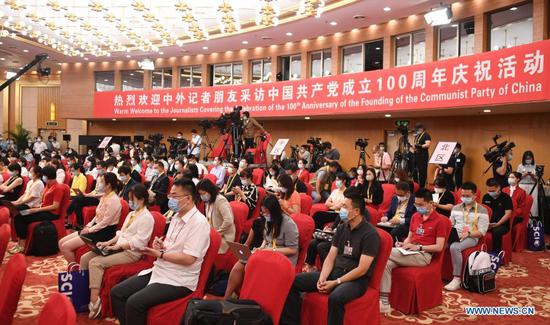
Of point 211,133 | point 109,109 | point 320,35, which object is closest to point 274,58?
point 320,35

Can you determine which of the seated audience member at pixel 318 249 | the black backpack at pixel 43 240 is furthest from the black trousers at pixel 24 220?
the seated audience member at pixel 318 249

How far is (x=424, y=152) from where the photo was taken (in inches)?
379

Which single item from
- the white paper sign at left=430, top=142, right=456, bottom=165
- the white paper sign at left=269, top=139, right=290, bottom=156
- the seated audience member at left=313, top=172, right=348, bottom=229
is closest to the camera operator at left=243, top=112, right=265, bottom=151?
the white paper sign at left=269, top=139, right=290, bottom=156

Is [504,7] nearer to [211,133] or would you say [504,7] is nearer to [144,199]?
[144,199]

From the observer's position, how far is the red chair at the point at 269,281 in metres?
2.98

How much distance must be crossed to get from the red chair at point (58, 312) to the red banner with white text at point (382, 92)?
801 cm

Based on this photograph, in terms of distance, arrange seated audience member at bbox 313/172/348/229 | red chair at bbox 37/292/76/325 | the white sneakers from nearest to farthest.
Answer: red chair at bbox 37/292/76/325, the white sneakers, seated audience member at bbox 313/172/348/229

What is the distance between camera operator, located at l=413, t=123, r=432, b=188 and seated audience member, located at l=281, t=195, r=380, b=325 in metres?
6.14

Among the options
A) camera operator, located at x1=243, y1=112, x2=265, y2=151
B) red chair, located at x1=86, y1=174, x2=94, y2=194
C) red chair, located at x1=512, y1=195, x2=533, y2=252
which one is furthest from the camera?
camera operator, located at x1=243, y1=112, x2=265, y2=151

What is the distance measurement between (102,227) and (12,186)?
340 cm

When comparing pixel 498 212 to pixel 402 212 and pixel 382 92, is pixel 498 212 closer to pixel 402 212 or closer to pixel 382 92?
pixel 402 212

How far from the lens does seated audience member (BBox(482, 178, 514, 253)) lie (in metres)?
6.03

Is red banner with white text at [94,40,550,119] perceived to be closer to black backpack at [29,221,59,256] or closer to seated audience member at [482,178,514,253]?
seated audience member at [482,178,514,253]

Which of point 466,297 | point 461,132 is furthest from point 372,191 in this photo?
point 461,132
